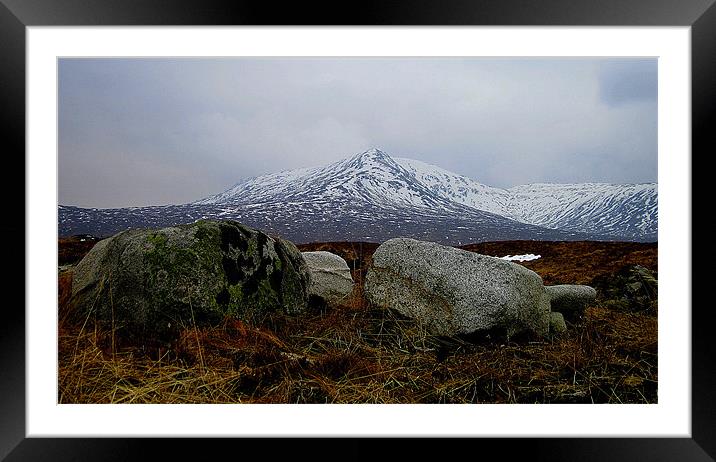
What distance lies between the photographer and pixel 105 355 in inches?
99.7

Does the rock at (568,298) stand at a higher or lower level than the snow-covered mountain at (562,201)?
lower

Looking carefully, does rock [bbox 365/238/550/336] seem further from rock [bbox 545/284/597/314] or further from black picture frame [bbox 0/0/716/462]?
black picture frame [bbox 0/0/716/462]

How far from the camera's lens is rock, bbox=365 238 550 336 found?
2721 mm

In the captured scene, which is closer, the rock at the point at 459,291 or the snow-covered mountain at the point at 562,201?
the rock at the point at 459,291

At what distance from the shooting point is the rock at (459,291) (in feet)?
8.93

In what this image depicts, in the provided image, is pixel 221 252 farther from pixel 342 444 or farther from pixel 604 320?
pixel 604 320

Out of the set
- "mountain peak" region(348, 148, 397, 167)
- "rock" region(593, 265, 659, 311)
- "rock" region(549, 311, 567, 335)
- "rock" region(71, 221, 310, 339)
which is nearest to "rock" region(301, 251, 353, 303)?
"rock" region(71, 221, 310, 339)

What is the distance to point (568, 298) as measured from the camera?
140 inches

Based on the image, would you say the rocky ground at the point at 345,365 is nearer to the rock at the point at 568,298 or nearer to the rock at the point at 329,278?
the rock at the point at 568,298

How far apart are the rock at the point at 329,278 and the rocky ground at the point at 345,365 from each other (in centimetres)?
53
